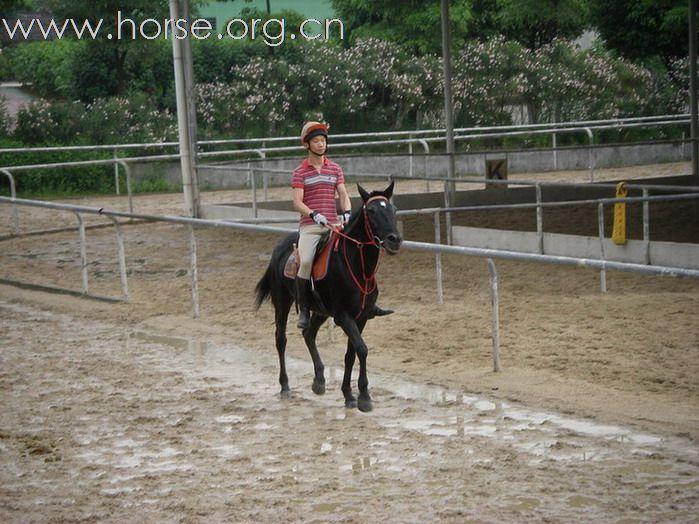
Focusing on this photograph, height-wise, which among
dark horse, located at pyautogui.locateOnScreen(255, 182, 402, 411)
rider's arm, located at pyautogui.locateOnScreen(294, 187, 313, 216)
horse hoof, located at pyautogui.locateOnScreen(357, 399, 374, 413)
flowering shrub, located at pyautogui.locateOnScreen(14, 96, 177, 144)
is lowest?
horse hoof, located at pyautogui.locateOnScreen(357, 399, 374, 413)

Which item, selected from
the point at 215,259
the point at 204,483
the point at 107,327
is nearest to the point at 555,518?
the point at 204,483

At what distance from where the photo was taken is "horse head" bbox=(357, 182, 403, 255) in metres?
8.99

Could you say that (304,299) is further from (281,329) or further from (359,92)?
(359,92)

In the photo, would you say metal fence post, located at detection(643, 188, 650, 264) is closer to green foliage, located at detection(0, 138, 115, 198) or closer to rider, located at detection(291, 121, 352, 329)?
rider, located at detection(291, 121, 352, 329)

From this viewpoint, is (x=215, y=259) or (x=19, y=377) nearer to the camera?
(x=19, y=377)

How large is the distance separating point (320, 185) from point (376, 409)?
5.69ft

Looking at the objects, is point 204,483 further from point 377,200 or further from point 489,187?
point 489,187

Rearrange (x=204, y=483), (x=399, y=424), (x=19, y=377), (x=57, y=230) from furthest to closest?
1. (x=57, y=230)
2. (x=19, y=377)
3. (x=399, y=424)
4. (x=204, y=483)

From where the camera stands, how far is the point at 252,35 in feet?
123

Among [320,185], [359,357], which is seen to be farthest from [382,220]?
[359,357]

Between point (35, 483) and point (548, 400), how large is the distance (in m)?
3.81

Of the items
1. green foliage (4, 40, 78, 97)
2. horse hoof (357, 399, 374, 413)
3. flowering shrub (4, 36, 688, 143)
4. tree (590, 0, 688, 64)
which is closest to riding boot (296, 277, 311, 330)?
horse hoof (357, 399, 374, 413)

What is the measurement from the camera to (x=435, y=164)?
90.2 ft

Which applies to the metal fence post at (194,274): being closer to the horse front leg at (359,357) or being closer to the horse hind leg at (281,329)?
the horse hind leg at (281,329)
